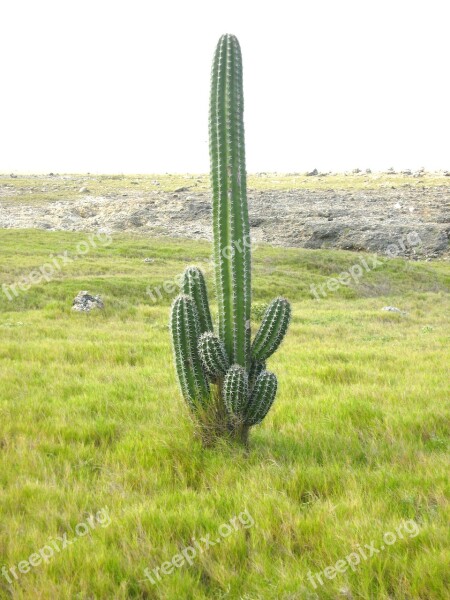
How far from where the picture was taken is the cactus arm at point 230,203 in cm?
537

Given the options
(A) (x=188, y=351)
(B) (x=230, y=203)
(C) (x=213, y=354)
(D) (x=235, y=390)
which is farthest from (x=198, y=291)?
(D) (x=235, y=390)

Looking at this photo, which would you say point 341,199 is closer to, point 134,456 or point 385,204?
point 385,204

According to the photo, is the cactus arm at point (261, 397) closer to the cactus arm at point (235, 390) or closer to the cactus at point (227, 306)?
the cactus at point (227, 306)

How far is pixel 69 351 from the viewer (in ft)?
31.6

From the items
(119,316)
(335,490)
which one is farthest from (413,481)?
(119,316)

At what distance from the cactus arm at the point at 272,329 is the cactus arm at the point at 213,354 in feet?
1.48

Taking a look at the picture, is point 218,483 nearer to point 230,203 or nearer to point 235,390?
point 235,390

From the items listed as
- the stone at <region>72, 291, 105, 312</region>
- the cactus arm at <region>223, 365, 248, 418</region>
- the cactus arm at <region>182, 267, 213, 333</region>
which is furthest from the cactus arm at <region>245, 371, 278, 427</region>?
the stone at <region>72, 291, 105, 312</region>

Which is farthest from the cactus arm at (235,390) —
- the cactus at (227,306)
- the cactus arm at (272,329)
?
the cactus arm at (272,329)

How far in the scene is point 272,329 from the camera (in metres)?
5.48

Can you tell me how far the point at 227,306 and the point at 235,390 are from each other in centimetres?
90

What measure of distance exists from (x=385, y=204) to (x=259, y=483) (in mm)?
50065

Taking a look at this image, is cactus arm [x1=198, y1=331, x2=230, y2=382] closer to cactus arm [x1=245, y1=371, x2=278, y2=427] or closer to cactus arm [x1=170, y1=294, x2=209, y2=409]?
Answer: cactus arm [x1=170, y1=294, x2=209, y2=409]

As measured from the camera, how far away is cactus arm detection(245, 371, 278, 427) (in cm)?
521
